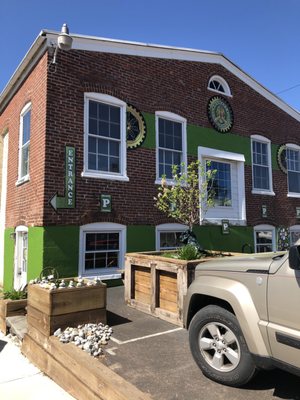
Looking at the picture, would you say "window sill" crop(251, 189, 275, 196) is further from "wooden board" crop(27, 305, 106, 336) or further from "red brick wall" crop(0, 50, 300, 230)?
"wooden board" crop(27, 305, 106, 336)

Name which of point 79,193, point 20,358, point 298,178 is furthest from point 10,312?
point 298,178

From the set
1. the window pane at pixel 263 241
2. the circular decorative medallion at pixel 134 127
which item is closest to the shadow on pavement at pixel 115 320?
the circular decorative medallion at pixel 134 127

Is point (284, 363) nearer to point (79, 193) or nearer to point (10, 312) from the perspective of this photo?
point (10, 312)

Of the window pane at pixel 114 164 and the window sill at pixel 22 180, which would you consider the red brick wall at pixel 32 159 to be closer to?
the window sill at pixel 22 180

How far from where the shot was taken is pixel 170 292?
239 inches

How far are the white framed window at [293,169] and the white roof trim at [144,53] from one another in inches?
61.8

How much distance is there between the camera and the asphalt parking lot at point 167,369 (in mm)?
3586

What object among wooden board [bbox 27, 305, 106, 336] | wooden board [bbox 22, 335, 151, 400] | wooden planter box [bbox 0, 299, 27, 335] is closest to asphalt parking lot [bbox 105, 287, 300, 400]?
wooden board [bbox 22, 335, 151, 400]

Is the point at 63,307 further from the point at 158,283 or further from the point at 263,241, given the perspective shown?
the point at 263,241

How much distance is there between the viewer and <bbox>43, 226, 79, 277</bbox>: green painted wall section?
7930 millimetres

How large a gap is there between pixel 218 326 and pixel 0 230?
9945mm

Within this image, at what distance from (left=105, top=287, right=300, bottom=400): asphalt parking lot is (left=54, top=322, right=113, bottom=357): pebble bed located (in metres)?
0.13

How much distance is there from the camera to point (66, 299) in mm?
5227

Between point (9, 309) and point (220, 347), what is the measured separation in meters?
4.54
